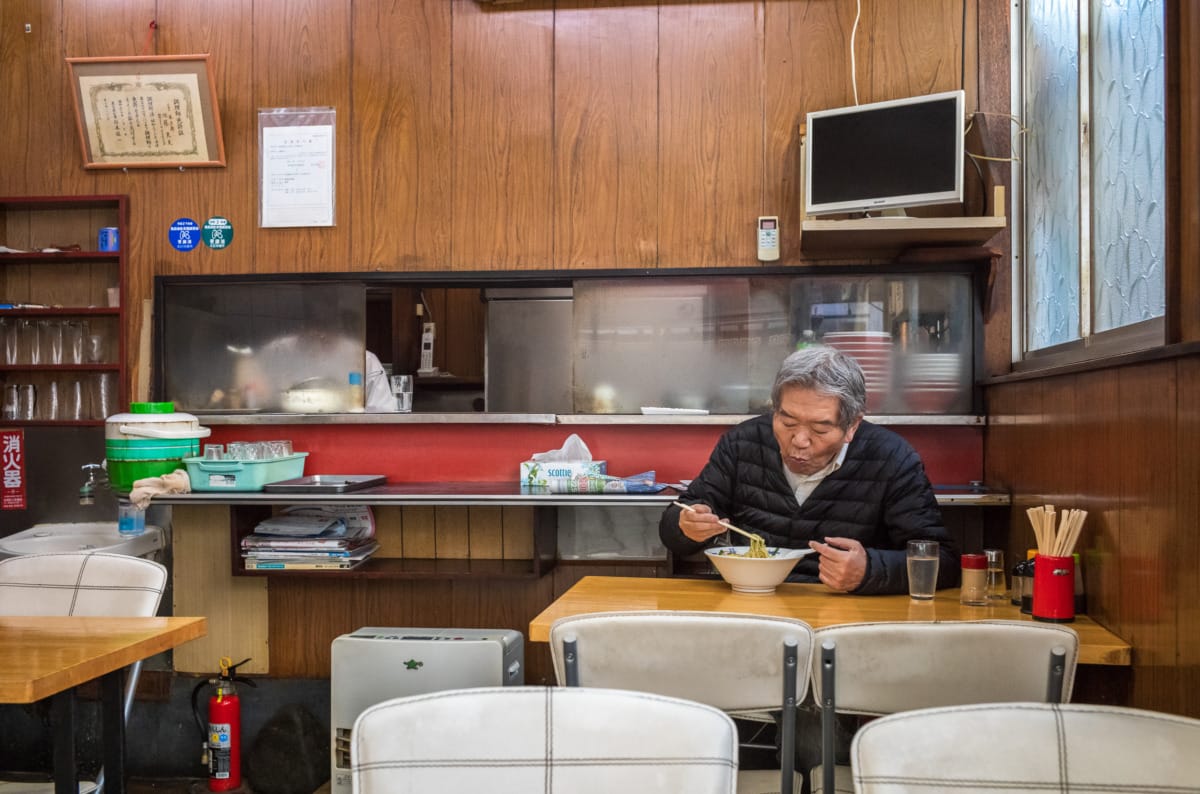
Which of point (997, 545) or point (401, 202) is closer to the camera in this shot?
point (997, 545)

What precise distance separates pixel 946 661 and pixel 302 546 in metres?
2.56

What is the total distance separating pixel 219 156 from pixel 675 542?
256cm

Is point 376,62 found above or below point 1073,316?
above

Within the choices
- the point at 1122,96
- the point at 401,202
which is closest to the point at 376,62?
the point at 401,202

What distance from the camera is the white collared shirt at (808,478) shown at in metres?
2.86

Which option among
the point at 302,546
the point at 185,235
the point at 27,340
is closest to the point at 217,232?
the point at 185,235

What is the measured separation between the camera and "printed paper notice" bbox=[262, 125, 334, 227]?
4164mm

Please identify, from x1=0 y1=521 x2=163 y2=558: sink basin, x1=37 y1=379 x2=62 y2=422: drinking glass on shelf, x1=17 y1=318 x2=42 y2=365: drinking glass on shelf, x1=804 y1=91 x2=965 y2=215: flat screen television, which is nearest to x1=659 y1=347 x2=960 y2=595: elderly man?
x1=804 y1=91 x2=965 y2=215: flat screen television

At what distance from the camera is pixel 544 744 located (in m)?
1.41

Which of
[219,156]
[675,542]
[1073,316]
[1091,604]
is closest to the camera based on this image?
[1091,604]

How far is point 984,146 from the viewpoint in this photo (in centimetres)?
368

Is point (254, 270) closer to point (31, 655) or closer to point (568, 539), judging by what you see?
point (568, 539)

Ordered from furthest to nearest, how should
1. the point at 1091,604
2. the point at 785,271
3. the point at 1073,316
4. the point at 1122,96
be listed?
1. the point at 785,271
2. the point at 1073,316
3. the point at 1122,96
4. the point at 1091,604

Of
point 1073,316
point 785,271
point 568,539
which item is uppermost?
point 785,271
